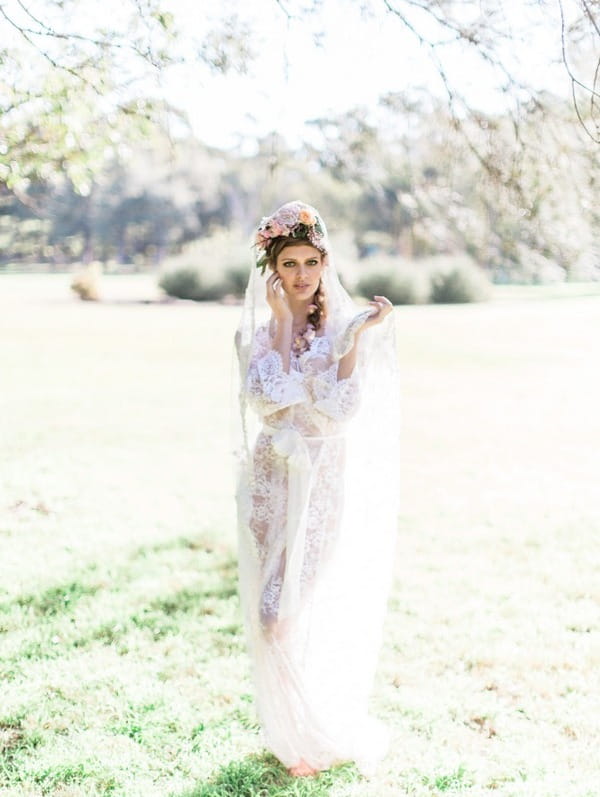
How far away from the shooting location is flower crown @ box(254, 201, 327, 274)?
3.24 meters

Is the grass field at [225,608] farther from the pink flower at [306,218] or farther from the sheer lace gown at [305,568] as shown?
the pink flower at [306,218]

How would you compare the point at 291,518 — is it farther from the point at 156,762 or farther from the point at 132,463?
the point at 132,463

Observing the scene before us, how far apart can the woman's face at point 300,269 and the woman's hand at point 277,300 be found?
0.09 ft

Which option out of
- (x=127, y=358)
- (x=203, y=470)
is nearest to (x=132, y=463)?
(x=203, y=470)

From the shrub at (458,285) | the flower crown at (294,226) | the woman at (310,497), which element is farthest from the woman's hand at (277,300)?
the shrub at (458,285)

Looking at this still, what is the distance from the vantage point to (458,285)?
31.0 m

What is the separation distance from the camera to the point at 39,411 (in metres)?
12.1

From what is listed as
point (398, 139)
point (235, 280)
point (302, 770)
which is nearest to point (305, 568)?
point (302, 770)

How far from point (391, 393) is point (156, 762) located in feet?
5.76

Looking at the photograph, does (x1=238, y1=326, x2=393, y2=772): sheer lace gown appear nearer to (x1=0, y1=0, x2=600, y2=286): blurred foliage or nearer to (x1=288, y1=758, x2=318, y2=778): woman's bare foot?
(x1=288, y1=758, x2=318, y2=778): woman's bare foot

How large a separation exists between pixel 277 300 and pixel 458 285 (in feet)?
93.4

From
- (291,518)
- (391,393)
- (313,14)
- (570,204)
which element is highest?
(313,14)

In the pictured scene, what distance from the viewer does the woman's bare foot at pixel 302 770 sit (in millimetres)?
3318

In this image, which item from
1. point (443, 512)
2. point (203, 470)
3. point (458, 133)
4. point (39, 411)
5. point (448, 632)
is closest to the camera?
point (448, 632)
